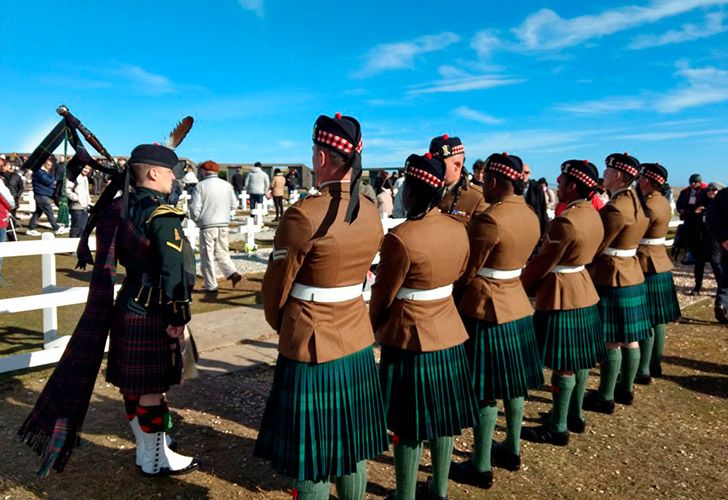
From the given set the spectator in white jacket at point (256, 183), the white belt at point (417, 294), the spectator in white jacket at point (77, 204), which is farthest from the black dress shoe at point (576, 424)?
the spectator in white jacket at point (256, 183)

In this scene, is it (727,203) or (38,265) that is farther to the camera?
(38,265)

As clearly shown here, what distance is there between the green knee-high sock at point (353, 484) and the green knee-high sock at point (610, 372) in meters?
2.76

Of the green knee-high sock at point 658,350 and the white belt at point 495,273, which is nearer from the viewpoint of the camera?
the white belt at point 495,273

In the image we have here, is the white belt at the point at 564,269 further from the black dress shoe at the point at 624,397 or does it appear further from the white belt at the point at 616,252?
the black dress shoe at the point at 624,397

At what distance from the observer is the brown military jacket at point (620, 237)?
174 inches

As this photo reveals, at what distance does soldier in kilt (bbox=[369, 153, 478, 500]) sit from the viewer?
2.74 metres

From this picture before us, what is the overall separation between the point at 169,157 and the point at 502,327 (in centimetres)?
231

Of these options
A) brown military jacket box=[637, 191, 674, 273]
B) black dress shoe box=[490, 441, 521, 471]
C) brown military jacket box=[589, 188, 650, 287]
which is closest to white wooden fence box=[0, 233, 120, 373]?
black dress shoe box=[490, 441, 521, 471]

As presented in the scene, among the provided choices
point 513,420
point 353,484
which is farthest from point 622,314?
point 353,484

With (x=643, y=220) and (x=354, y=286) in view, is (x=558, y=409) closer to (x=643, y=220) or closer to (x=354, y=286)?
(x=643, y=220)

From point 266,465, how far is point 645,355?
3778mm

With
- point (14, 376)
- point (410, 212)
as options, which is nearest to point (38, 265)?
point (14, 376)

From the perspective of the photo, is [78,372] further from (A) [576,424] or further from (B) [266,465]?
(A) [576,424]

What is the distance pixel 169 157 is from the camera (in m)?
3.22
